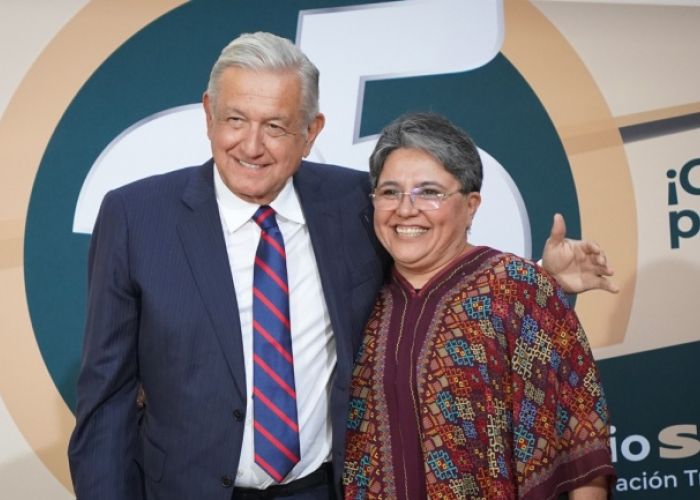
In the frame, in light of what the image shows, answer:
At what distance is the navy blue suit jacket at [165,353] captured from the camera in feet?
6.47

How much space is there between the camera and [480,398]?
203 centimetres

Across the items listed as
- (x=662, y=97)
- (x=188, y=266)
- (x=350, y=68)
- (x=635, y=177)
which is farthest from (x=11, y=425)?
(x=662, y=97)

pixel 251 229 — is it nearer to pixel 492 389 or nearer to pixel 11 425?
pixel 492 389

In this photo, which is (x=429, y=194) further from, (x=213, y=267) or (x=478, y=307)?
(x=213, y=267)

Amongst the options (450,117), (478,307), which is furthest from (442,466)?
(450,117)

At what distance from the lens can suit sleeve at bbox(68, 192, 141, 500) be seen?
6.48 ft

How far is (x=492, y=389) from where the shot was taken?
2037mm

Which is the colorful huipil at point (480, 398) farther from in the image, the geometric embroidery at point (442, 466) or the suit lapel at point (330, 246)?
the suit lapel at point (330, 246)

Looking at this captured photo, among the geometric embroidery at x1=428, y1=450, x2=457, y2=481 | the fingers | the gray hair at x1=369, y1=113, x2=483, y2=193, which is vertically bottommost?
the geometric embroidery at x1=428, y1=450, x2=457, y2=481

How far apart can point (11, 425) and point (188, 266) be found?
136 cm

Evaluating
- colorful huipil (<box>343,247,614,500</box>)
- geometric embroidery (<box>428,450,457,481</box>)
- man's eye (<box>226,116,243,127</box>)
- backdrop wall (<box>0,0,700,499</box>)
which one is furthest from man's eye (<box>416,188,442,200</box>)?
backdrop wall (<box>0,0,700,499</box>)

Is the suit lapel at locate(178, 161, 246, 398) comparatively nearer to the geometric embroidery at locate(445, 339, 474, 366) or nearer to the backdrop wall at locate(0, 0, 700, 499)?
the geometric embroidery at locate(445, 339, 474, 366)

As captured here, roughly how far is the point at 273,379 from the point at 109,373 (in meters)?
0.34

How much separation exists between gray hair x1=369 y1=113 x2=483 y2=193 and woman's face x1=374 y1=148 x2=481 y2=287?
0.01 meters
